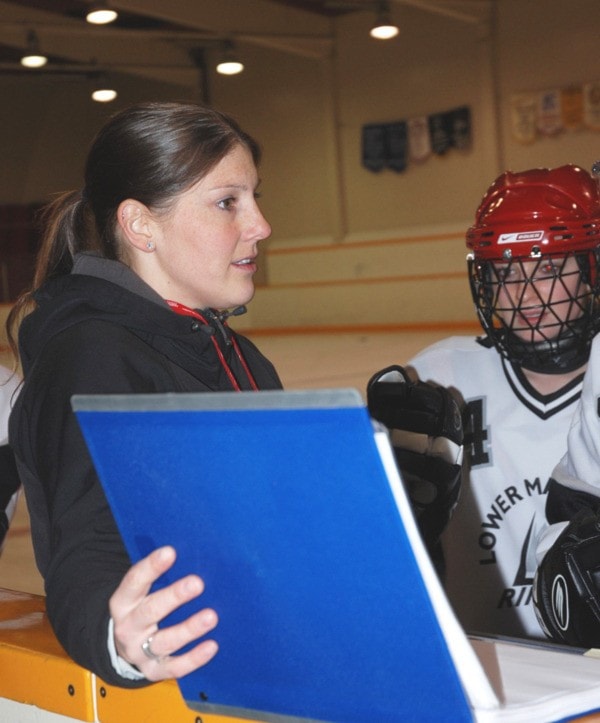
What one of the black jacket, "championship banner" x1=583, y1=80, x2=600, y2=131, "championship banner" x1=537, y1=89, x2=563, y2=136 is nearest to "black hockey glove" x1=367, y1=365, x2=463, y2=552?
the black jacket

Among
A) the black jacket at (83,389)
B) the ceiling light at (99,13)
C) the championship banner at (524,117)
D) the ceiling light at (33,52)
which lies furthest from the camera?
the championship banner at (524,117)

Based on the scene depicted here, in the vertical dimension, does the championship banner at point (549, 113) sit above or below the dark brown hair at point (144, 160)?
above

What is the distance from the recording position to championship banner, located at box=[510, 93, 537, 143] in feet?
43.8

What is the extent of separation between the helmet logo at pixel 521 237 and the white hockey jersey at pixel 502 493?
0.85 ft

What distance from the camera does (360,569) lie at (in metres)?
0.77

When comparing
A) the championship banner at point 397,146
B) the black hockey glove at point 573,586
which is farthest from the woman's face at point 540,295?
the championship banner at point 397,146

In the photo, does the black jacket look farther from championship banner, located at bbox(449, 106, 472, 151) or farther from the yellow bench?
championship banner, located at bbox(449, 106, 472, 151)

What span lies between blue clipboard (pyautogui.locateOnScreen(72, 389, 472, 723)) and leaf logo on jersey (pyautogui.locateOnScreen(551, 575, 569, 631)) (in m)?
0.57

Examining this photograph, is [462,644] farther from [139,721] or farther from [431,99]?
[431,99]

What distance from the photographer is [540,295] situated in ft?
6.75

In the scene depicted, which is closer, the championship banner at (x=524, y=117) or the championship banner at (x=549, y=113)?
the championship banner at (x=549, y=113)

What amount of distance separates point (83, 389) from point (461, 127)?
536 inches

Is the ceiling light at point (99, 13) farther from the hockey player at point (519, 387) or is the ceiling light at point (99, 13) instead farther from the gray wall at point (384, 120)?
the hockey player at point (519, 387)

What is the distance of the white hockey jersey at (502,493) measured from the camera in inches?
80.9
